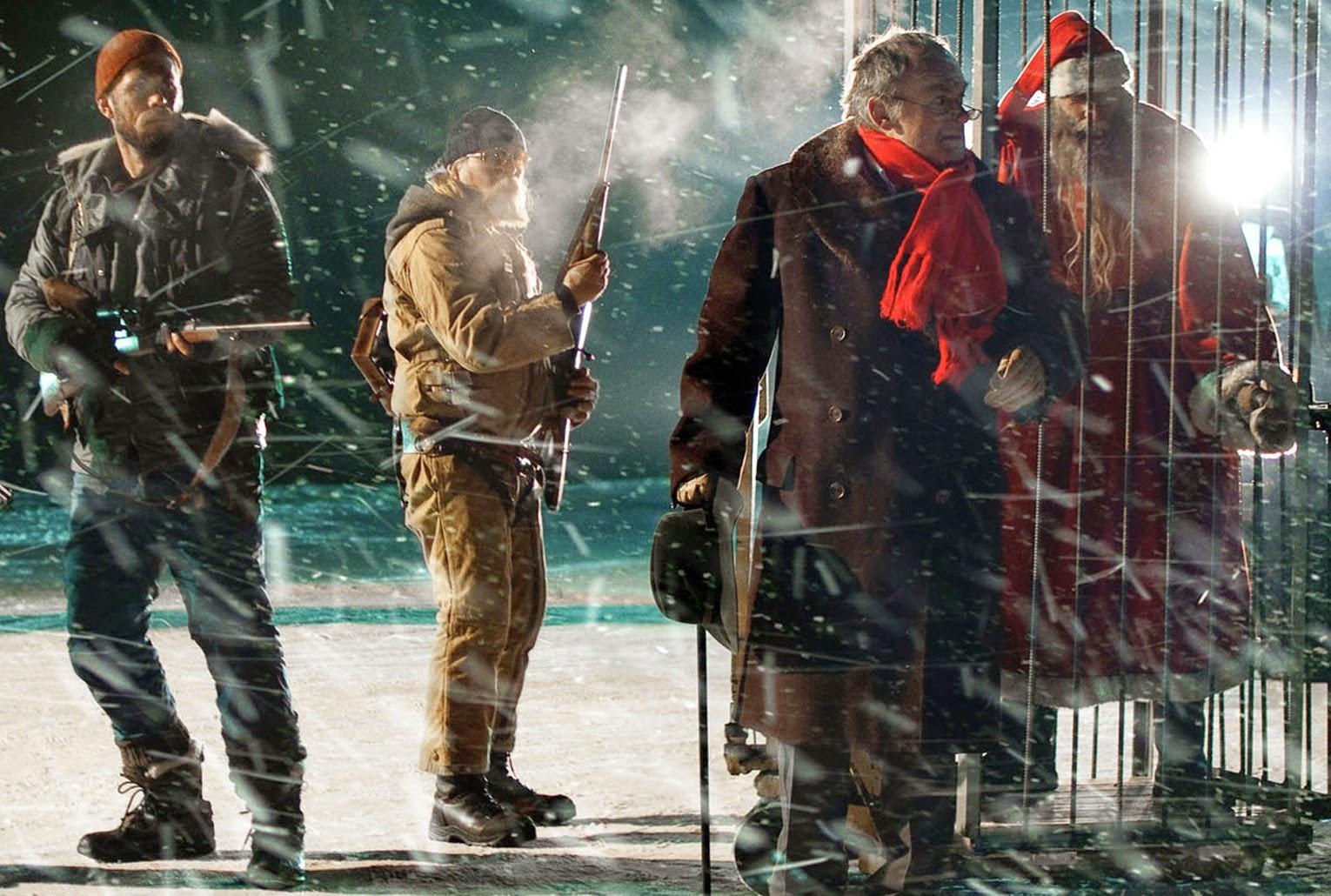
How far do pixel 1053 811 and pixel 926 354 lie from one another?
4.94ft

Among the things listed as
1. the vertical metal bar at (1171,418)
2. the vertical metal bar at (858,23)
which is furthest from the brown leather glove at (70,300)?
the vertical metal bar at (1171,418)

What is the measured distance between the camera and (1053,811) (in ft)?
13.8

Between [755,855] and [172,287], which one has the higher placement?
[172,287]

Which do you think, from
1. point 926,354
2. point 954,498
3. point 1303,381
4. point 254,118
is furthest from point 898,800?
point 254,118

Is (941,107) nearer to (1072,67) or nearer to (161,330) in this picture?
(1072,67)

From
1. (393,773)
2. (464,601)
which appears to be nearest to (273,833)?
(464,601)

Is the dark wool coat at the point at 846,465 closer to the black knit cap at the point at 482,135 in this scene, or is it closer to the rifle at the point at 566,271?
the rifle at the point at 566,271

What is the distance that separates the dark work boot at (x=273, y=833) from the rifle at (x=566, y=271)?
3.68ft

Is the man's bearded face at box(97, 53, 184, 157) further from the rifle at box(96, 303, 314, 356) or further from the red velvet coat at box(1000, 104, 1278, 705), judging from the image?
the red velvet coat at box(1000, 104, 1278, 705)

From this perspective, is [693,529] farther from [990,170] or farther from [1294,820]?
[1294,820]

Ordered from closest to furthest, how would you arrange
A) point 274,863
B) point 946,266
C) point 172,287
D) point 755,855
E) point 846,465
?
point 946,266 < point 846,465 < point 755,855 < point 274,863 < point 172,287

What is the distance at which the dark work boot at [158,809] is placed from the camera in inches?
158

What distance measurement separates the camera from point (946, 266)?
3223 millimetres

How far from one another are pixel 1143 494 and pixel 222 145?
8.22ft
